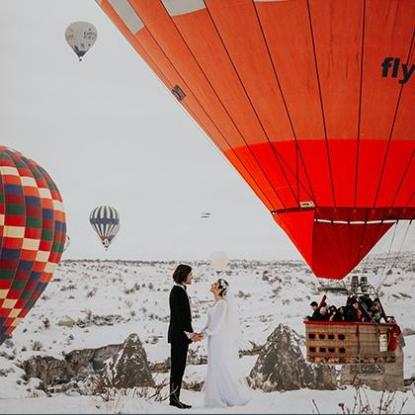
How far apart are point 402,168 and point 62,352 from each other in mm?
4656

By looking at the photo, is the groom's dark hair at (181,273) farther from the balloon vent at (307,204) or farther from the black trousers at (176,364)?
the balloon vent at (307,204)

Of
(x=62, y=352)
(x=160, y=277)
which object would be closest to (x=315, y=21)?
(x=62, y=352)

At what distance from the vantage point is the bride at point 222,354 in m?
3.65

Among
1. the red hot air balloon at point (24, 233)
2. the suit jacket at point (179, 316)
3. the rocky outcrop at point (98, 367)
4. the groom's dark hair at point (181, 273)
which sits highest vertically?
the red hot air balloon at point (24, 233)

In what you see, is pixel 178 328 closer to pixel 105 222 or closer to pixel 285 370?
pixel 285 370

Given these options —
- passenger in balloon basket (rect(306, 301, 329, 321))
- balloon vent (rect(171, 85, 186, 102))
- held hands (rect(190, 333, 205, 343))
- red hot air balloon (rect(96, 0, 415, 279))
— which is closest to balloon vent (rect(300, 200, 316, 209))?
red hot air balloon (rect(96, 0, 415, 279))

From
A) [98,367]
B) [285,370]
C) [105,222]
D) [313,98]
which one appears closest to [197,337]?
[313,98]

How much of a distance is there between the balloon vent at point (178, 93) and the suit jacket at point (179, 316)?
1.71 m

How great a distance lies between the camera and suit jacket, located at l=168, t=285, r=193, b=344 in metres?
3.56

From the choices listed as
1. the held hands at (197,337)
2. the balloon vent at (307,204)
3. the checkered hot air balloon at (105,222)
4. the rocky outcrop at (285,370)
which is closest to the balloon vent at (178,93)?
the balloon vent at (307,204)

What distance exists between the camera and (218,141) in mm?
4895

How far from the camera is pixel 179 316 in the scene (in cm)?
359

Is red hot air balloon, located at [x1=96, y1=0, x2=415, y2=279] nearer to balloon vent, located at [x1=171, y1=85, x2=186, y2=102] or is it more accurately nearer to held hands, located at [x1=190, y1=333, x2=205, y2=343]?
balloon vent, located at [x1=171, y1=85, x2=186, y2=102]

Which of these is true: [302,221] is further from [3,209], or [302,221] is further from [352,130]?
[3,209]
